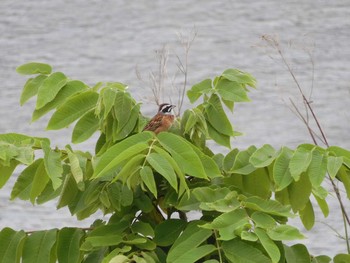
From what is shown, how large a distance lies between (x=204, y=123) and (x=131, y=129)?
0.17m

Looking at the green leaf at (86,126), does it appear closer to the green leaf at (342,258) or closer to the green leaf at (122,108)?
the green leaf at (122,108)

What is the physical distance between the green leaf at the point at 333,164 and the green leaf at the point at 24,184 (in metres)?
0.63

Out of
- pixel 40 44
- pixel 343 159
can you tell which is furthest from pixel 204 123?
pixel 40 44

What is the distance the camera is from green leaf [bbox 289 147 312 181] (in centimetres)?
199

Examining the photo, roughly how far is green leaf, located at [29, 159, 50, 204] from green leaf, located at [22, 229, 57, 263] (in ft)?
0.43

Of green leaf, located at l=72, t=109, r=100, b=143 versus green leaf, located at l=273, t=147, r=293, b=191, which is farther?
green leaf, located at l=72, t=109, r=100, b=143

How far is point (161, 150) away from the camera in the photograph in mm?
1918

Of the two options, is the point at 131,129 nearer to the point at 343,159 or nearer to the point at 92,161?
the point at 92,161

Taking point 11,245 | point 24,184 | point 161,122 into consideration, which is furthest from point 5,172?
point 161,122

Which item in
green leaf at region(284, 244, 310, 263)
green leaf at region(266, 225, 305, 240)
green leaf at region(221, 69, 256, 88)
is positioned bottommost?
green leaf at region(284, 244, 310, 263)

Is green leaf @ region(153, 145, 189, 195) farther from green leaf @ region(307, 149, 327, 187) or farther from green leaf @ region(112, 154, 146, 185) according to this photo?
green leaf @ region(307, 149, 327, 187)

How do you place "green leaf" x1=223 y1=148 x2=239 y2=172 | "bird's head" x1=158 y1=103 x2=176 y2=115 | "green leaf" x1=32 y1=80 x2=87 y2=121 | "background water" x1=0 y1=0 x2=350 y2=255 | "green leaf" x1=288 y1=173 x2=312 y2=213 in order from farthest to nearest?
"background water" x1=0 y1=0 x2=350 y2=255
"bird's head" x1=158 y1=103 x2=176 y2=115
"green leaf" x1=32 y1=80 x2=87 y2=121
"green leaf" x1=223 y1=148 x2=239 y2=172
"green leaf" x1=288 y1=173 x2=312 y2=213

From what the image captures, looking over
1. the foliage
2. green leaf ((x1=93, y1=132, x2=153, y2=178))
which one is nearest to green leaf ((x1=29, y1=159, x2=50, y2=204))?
the foliage

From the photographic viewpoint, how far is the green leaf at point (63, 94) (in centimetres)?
230
